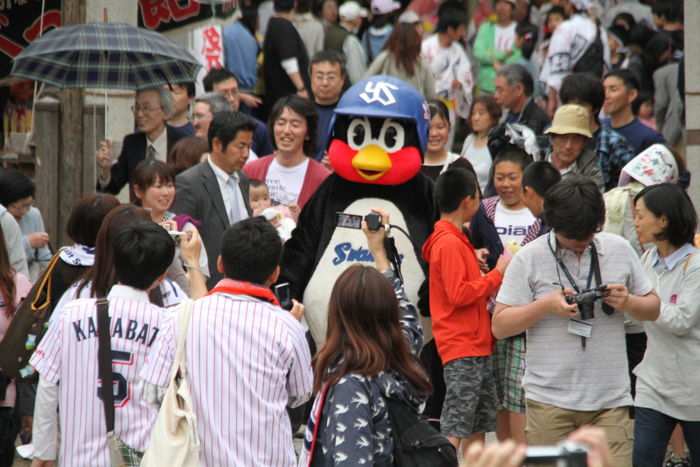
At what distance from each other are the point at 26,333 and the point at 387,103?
2.34m

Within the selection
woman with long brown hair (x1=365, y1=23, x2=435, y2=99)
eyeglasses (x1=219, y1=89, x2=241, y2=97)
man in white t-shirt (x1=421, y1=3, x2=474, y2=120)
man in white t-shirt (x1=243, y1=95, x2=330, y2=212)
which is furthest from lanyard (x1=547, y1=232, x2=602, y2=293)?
man in white t-shirt (x1=421, y1=3, x2=474, y2=120)

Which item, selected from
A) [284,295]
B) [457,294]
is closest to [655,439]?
Result: [457,294]

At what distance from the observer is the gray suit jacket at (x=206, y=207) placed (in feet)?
23.4

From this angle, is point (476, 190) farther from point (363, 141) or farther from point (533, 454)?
point (533, 454)

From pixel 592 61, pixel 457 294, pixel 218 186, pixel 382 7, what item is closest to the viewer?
pixel 457 294

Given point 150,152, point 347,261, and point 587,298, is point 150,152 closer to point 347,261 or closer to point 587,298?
point 347,261

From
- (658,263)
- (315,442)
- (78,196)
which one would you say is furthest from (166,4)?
(315,442)

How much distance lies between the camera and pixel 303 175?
787cm

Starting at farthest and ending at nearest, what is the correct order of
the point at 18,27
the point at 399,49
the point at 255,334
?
the point at 399,49 < the point at 18,27 < the point at 255,334

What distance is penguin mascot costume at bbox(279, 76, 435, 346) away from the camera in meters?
6.27

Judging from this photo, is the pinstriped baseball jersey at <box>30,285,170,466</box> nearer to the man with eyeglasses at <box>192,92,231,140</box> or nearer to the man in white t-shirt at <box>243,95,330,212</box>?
the man in white t-shirt at <box>243,95,330,212</box>

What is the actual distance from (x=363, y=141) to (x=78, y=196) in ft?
9.22

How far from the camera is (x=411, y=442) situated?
3.85 meters

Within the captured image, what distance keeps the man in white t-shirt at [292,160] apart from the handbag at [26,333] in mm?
2664
